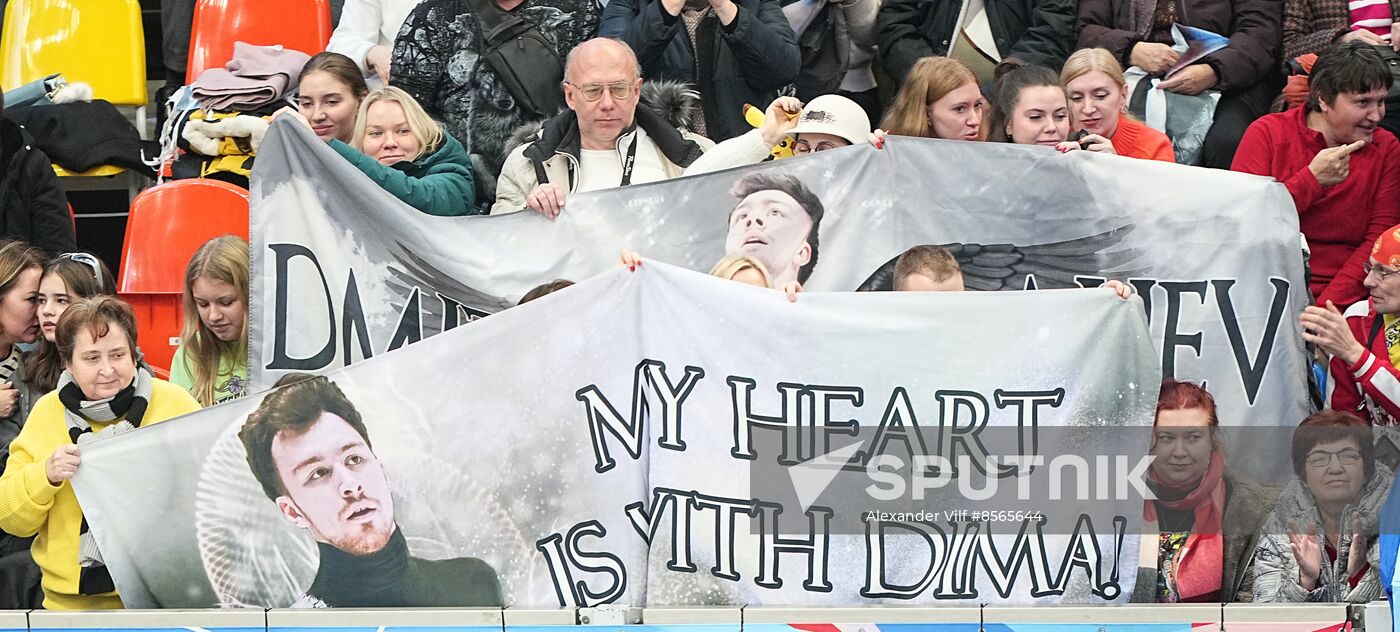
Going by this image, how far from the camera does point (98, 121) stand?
7621mm

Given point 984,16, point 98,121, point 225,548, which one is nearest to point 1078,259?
point 984,16

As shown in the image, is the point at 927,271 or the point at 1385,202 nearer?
the point at 927,271

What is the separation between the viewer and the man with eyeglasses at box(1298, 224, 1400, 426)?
511cm

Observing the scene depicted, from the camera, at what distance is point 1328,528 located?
4426 mm

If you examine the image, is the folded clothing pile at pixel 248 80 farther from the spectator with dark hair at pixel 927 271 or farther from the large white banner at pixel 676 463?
the spectator with dark hair at pixel 927 271

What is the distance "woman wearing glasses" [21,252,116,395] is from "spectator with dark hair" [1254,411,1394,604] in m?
3.56

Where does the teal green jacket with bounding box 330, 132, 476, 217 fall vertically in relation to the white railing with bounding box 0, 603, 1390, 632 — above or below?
above

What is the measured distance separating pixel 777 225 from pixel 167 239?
257cm

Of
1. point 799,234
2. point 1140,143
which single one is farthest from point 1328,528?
point 1140,143

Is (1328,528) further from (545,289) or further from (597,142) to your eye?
(597,142)

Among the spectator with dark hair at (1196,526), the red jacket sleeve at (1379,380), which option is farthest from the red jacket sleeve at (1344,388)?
the spectator with dark hair at (1196,526)

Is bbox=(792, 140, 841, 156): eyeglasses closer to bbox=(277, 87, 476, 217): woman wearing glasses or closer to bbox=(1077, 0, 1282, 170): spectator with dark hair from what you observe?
bbox=(277, 87, 476, 217): woman wearing glasses

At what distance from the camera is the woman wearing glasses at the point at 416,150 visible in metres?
5.80

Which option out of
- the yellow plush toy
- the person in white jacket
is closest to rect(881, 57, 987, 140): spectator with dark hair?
the yellow plush toy
